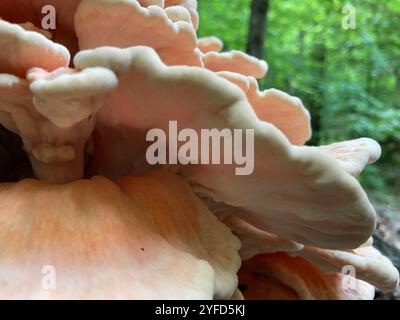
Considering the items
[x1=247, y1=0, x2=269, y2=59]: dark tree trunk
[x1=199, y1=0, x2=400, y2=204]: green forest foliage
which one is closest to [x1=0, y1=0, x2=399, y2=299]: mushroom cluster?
[x1=247, y1=0, x2=269, y2=59]: dark tree trunk

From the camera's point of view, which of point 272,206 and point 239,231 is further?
point 239,231

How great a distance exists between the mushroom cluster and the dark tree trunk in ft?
11.3

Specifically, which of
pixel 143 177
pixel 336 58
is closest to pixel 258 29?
pixel 143 177

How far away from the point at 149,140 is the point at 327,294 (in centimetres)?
118

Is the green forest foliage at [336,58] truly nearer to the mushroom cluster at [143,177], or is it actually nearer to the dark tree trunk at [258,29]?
the dark tree trunk at [258,29]

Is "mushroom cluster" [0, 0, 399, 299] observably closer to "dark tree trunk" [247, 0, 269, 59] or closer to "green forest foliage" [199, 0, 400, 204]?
"dark tree trunk" [247, 0, 269, 59]

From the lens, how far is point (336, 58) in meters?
11.6

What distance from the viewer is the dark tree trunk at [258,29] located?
5.20m

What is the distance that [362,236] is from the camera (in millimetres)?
1476

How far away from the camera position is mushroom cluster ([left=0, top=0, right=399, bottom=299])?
3.67 ft

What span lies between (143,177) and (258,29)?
161 inches
